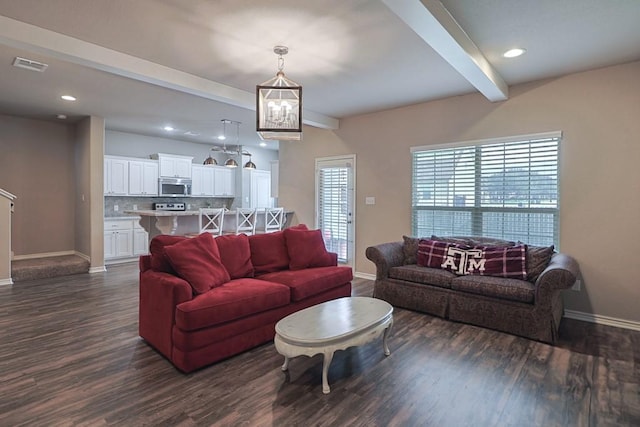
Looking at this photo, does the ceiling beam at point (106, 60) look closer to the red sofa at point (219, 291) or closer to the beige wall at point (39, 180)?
the red sofa at point (219, 291)

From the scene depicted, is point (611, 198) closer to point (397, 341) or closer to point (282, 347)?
point (397, 341)

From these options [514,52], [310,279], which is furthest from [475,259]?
[514,52]

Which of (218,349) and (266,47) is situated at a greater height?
(266,47)

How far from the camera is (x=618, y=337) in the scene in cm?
319

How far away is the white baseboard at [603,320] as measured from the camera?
3.41 m

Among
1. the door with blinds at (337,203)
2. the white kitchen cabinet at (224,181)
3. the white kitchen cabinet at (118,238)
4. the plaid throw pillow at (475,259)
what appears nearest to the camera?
the plaid throw pillow at (475,259)

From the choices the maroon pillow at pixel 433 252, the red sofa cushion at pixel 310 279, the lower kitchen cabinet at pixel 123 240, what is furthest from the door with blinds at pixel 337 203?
the lower kitchen cabinet at pixel 123 240

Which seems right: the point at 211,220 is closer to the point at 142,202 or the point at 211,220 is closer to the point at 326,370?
the point at 142,202

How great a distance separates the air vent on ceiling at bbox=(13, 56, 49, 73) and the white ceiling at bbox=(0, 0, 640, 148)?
0.23 feet

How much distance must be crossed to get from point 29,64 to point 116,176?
3414 millimetres

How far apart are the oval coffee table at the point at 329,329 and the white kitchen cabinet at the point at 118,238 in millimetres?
5442

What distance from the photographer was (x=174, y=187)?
7.50m

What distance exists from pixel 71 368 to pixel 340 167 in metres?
4.40

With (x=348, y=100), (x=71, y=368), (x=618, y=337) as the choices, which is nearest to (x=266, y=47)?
(x=348, y=100)
